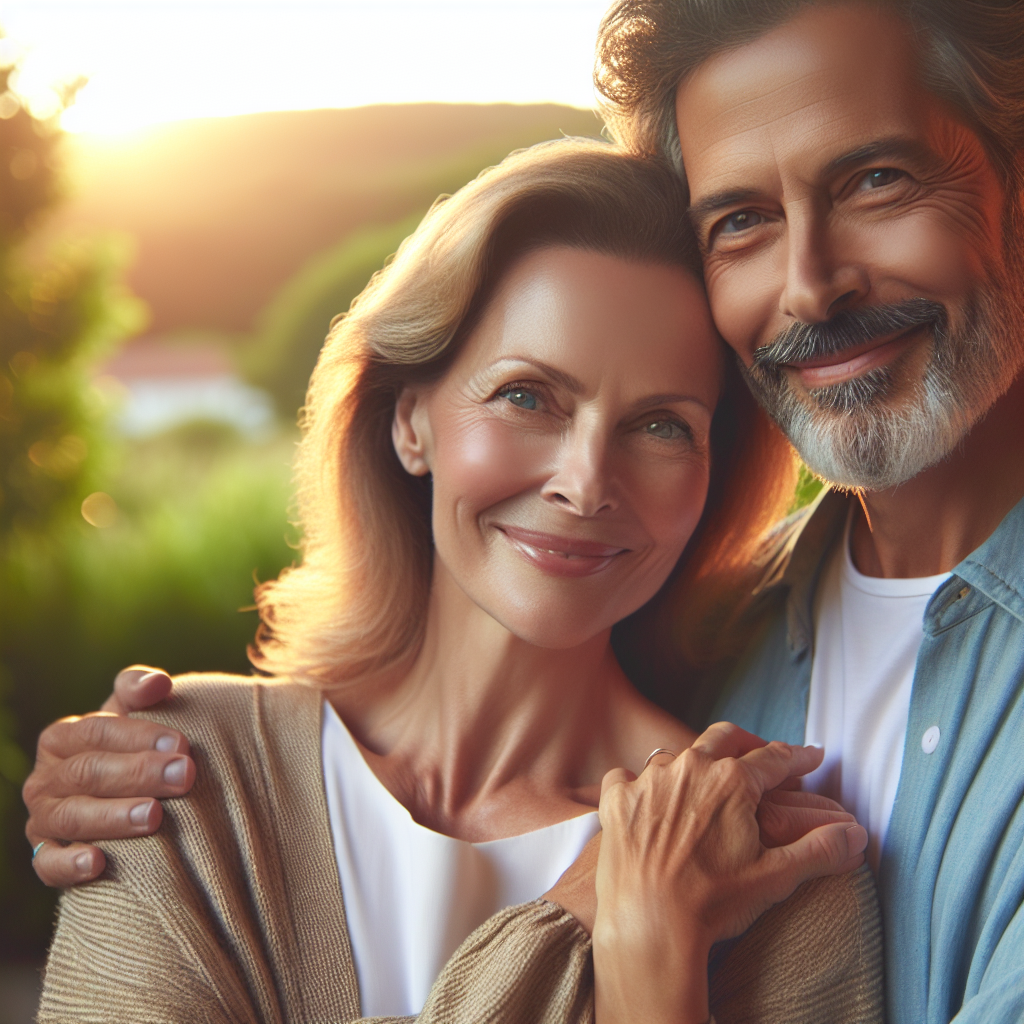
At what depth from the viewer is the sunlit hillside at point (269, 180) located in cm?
495

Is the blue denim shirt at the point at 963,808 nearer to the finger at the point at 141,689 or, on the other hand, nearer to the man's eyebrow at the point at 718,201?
the man's eyebrow at the point at 718,201

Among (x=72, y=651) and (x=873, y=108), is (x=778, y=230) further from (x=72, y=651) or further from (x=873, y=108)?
(x=72, y=651)

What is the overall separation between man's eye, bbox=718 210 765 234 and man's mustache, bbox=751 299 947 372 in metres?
0.18

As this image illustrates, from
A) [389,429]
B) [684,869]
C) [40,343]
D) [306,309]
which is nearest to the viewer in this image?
[684,869]

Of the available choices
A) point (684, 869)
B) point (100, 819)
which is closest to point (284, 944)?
point (100, 819)

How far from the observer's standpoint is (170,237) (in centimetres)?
525

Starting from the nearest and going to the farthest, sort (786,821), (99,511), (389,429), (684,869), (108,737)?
(684,869) < (786,821) < (108,737) < (389,429) < (99,511)

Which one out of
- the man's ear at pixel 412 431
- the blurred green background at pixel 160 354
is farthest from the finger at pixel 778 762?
the blurred green background at pixel 160 354

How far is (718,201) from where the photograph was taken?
1.64 m

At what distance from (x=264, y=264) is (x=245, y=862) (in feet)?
14.0

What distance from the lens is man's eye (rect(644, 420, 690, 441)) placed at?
5.26 ft

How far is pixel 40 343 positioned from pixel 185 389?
4.31 feet

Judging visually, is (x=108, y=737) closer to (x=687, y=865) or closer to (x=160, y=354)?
(x=687, y=865)

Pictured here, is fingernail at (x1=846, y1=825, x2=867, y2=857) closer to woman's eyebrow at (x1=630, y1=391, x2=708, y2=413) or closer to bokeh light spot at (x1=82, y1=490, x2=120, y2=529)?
woman's eyebrow at (x1=630, y1=391, x2=708, y2=413)
